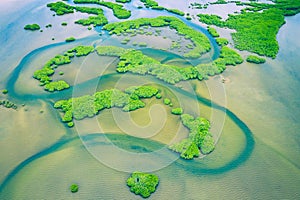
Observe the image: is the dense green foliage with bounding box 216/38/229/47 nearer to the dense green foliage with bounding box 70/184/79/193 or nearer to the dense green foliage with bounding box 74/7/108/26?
the dense green foliage with bounding box 74/7/108/26

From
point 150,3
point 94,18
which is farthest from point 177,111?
point 150,3

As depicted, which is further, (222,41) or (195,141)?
(222,41)

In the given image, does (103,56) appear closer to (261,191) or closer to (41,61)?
(41,61)

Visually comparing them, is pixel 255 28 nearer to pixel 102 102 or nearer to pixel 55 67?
pixel 102 102

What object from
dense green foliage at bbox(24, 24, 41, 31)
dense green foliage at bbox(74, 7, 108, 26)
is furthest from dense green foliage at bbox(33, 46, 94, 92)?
dense green foliage at bbox(24, 24, 41, 31)

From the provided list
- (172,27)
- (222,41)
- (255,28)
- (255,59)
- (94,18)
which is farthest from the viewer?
(94,18)

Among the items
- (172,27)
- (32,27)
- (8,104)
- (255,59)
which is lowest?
(255,59)
